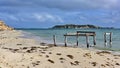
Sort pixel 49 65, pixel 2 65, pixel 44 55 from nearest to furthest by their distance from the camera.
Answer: pixel 2 65
pixel 49 65
pixel 44 55

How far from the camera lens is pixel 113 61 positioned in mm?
25484

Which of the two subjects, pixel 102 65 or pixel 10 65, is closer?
pixel 10 65

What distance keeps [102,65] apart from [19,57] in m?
6.45

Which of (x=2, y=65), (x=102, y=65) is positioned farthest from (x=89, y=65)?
(x=2, y=65)

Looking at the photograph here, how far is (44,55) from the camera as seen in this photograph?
2545cm

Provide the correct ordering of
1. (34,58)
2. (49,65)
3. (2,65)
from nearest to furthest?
(2,65), (49,65), (34,58)

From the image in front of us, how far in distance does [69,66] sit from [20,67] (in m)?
3.90

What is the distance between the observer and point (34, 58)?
2361 cm

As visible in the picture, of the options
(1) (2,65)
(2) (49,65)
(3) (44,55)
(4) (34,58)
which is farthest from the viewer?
(3) (44,55)

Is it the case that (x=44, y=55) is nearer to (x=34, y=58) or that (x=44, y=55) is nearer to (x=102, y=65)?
(x=34, y=58)

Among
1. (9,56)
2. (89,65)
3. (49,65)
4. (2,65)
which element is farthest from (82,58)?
(2,65)

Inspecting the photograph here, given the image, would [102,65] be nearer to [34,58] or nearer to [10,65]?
[34,58]

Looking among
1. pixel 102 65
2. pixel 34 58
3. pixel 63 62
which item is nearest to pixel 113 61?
pixel 102 65

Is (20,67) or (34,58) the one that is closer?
(20,67)
